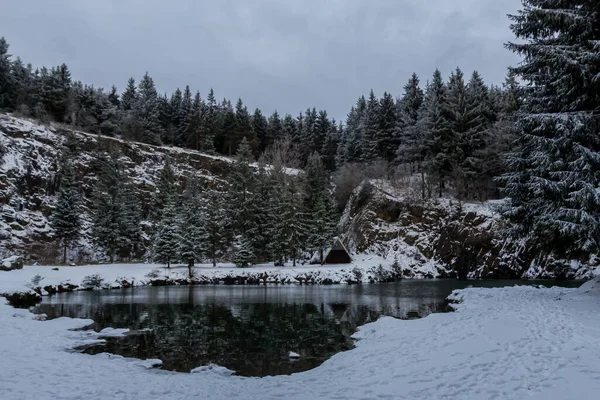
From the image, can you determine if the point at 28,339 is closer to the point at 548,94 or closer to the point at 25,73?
the point at 548,94

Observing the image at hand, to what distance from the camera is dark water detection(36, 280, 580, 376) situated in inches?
472

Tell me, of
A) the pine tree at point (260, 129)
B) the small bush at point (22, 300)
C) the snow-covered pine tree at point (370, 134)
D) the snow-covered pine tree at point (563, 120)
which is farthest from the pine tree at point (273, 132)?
the snow-covered pine tree at point (563, 120)

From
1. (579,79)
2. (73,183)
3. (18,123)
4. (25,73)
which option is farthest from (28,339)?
(25,73)

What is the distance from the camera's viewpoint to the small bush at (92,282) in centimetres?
3431

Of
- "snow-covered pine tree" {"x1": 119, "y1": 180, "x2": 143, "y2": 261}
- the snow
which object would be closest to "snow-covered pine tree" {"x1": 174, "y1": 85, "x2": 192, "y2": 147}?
"snow-covered pine tree" {"x1": 119, "y1": 180, "x2": 143, "y2": 261}

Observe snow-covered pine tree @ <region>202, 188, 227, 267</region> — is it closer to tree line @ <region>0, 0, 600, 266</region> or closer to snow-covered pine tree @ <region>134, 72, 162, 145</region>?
tree line @ <region>0, 0, 600, 266</region>

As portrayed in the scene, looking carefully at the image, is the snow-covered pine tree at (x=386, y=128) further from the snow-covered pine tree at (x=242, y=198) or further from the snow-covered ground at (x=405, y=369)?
the snow-covered ground at (x=405, y=369)

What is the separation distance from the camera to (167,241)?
44469 millimetres

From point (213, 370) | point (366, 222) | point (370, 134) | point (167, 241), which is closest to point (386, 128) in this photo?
point (370, 134)

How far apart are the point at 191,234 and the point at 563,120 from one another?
124ft

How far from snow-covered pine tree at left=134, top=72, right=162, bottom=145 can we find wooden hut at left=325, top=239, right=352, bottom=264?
44158 mm

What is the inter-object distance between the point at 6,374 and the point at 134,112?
241ft

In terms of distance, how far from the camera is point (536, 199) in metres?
16.0

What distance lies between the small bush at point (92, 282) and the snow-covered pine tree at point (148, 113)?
42.3 m
